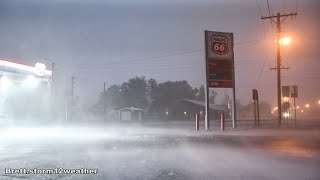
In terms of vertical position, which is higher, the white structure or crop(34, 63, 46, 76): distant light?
crop(34, 63, 46, 76): distant light

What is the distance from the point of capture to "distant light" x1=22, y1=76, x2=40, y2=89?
52.8m

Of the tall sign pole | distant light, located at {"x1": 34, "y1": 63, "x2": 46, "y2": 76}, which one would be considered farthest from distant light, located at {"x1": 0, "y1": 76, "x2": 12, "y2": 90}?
the tall sign pole

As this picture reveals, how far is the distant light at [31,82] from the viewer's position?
173 ft

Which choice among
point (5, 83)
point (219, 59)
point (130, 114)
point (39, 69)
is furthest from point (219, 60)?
point (130, 114)

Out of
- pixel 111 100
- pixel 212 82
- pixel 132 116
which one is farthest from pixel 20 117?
pixel 111 100

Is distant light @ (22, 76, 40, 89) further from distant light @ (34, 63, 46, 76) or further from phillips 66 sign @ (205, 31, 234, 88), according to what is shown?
phillips 66 sign @ (205, 31, 234, 88)

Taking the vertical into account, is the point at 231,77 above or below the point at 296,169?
above

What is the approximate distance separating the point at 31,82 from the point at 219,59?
3109 centimetres

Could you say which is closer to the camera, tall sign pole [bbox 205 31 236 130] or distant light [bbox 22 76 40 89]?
tall sign pole [bbox 205 31 236 130]

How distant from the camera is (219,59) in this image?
32031 millimetres

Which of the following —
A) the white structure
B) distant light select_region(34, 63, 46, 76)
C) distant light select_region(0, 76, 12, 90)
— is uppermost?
distant light select_region(34, 63, 46, 76)

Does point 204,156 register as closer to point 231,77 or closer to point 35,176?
point 35,176

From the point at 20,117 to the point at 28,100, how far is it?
13.8 ft

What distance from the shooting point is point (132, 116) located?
80.6m
